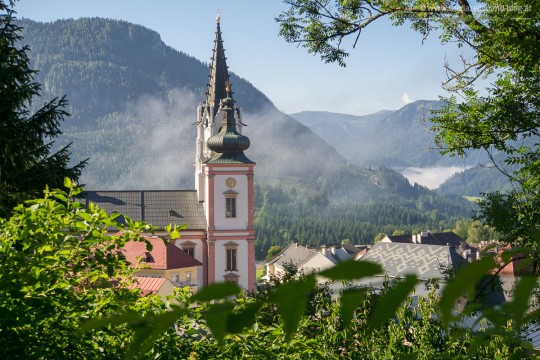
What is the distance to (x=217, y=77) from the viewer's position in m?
53.4

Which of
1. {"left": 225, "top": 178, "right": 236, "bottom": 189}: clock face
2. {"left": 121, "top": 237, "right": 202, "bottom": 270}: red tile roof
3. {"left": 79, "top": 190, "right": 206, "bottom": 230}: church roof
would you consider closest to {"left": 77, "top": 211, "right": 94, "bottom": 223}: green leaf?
{"left": 121, "top": 237, "right": 202, "bottom": 270}: red tile roof

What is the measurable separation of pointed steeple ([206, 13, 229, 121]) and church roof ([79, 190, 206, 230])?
703cm

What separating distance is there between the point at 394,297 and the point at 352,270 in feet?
0.27

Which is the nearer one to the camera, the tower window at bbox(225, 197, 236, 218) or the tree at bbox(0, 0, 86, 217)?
the tree at bbox(0, 0, 86, 217)

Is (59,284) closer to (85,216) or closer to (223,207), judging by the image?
(85,216)

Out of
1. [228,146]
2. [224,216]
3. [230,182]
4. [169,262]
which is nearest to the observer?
[169,262]

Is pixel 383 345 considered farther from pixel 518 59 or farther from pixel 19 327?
pixel 19 327

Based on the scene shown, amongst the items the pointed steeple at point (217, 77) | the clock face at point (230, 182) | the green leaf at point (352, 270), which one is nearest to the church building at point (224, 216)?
the clock face at point (230, 182)

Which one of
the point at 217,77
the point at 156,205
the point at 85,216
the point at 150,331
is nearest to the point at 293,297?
the point at 150,331

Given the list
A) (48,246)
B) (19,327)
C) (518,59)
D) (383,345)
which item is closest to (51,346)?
(19,327)

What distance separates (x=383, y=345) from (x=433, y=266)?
38042mm

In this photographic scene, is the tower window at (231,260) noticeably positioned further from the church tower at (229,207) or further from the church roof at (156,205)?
the church roof at (156,205)

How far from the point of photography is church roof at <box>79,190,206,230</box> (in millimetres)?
48469

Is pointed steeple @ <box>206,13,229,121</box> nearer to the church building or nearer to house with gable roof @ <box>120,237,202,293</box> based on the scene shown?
the church building
